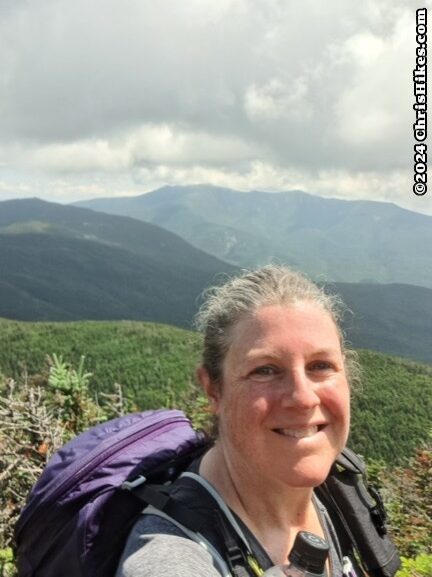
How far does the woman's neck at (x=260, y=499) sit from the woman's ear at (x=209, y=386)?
178 mm

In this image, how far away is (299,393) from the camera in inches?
80.0

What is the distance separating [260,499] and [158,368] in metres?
92.6

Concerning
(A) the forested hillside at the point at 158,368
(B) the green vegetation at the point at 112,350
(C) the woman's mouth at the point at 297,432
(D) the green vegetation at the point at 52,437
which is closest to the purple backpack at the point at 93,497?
(C) the woman's mouth at the point at 297,432

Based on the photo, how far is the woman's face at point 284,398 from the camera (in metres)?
2.01

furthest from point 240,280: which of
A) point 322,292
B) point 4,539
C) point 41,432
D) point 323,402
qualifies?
point 4,539

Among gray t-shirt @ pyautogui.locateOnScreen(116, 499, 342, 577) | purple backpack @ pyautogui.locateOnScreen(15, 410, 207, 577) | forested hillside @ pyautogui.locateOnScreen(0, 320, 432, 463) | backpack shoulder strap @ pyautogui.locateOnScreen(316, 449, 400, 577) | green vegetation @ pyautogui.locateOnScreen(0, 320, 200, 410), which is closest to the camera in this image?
gray t-shirt @ pyautogui.locateOnScreen(116, 499, 342, 577)

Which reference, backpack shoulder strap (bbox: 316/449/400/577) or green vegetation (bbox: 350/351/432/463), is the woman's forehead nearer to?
backpack shoulder strap (bbox: 316/449/400/577)

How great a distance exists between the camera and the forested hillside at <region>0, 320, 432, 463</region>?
63.5 meters

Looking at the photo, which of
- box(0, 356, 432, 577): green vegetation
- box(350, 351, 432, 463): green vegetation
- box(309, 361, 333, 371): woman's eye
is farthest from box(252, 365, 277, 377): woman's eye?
box(350, 351, 432, 463): green vegetation

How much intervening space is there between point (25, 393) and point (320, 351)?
10.8 ft

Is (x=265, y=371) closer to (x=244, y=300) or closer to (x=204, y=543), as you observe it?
(x=244, y=300)

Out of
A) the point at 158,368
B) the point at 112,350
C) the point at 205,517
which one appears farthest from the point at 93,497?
the point at 112,350

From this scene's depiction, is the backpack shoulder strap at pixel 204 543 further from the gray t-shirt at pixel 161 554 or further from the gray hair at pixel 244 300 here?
the gray hair at pixel 244 300

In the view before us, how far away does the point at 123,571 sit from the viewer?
1.64 meters
